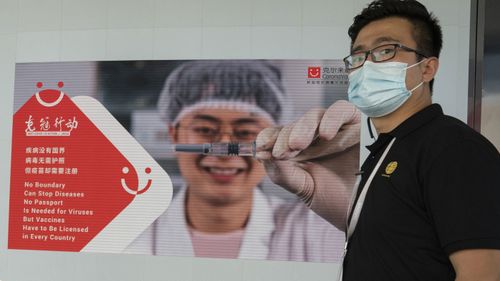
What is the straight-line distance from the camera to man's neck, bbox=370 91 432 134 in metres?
0.92

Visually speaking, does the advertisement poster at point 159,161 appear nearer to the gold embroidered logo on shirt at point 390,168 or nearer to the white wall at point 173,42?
the white wall at point 173,42

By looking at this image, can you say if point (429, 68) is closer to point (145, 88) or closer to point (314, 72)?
point (314, 72)

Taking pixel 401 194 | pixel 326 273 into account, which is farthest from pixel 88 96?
pixel 401 194

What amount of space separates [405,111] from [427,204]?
24 centimetres

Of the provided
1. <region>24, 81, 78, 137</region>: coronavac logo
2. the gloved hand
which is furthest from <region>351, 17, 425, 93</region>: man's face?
<region>24, 81, 78, 137</region>: coronavac logo

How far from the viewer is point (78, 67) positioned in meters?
2.59

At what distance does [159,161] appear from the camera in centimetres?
251

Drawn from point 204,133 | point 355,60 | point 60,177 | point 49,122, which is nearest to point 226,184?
point 204,133

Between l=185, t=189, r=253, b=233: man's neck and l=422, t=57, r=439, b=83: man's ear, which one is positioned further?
l=185, t=189, r=253, b=233: man's neck

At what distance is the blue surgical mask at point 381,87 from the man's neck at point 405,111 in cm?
1

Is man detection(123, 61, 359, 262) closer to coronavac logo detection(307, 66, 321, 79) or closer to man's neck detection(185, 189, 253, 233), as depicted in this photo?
man's neck detection(185, 189, 253, 233)

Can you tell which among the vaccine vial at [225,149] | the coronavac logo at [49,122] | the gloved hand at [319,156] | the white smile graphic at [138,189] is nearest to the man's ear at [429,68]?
the gloved hand at [319,156]

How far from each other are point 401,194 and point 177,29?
197cm

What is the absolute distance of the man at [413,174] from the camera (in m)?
0.71
